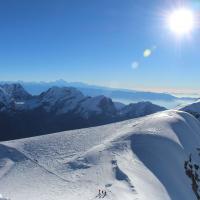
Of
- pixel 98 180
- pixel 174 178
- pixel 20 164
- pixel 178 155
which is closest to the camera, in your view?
pixel 98 180

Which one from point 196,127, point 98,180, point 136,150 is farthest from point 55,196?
point 196,127

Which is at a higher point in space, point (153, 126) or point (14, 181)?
point (153, 126)

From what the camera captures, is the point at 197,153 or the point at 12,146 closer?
the point at 12,146

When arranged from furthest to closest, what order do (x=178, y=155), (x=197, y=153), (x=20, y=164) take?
1. (x=197, y=153)
2. (x=178, y=155)
3. (x=20, y=164)

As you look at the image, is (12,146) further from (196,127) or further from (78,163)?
(196,127)

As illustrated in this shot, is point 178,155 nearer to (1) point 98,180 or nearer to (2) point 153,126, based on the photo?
(2) point 153,126

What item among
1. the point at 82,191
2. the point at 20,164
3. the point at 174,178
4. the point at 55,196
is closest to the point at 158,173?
the point at 174,178
